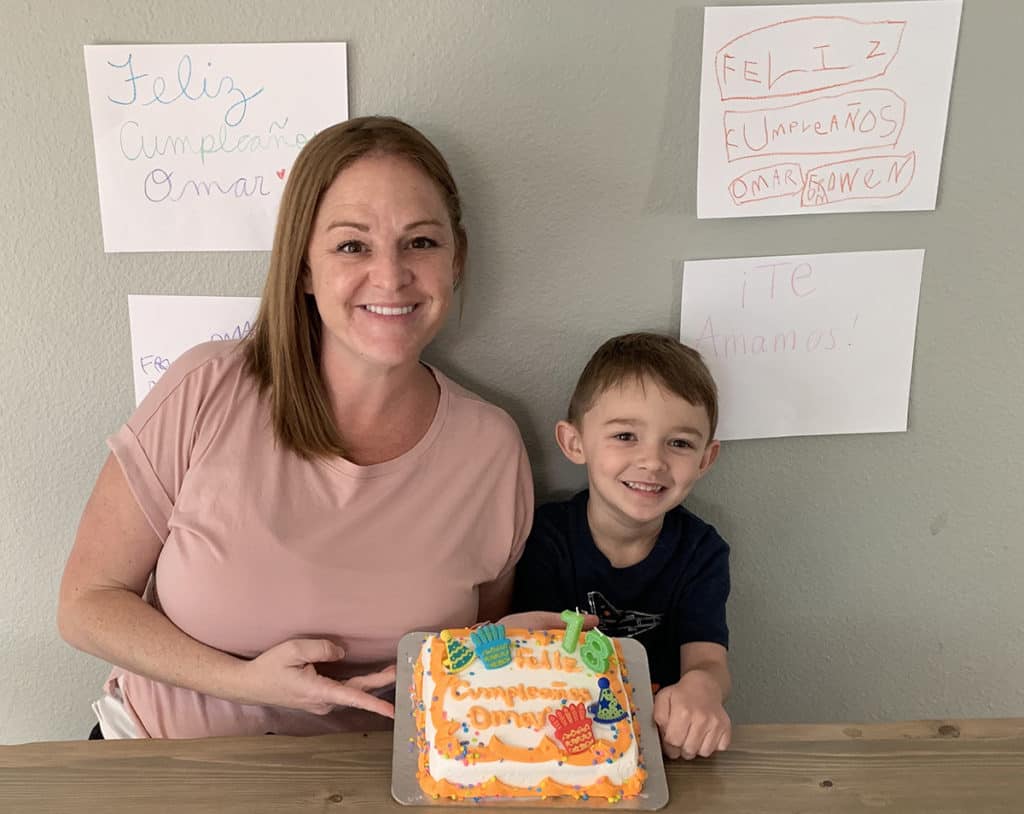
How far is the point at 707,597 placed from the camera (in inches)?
44.9

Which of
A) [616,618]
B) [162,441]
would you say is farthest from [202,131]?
[616,618]

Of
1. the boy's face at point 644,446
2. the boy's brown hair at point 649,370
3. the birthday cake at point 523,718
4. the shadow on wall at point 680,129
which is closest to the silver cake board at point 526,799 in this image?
the birthday cake at point 523,718

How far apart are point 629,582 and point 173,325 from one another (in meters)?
0.70

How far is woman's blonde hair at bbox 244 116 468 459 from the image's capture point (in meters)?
0.96

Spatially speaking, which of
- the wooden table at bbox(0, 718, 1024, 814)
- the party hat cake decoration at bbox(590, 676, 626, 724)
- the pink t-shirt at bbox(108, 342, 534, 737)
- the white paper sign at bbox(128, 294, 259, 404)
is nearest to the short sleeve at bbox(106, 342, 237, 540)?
the pink t-shirt at bbox(108, 342, 534, 737)

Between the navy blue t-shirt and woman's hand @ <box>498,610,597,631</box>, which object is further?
the navy blue t-shirt

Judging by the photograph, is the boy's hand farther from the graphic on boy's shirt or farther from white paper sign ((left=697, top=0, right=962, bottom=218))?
white paper sign ((left=697, top=0, right=962, bottom=218))

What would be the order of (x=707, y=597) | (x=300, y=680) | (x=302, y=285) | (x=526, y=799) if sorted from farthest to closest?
(x=707, y=597)
(x=302, y=285)
(x=300, y=680)
(x=526, y=799)

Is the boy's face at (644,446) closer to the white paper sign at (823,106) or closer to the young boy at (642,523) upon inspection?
the young boy at (642,523)

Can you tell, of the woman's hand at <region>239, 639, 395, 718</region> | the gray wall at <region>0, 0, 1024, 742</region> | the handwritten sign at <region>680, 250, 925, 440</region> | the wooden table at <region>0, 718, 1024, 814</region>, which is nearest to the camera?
the wooden table at <region>0, 718, 1024, 814</region>

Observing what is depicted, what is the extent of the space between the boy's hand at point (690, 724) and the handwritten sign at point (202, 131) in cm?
74

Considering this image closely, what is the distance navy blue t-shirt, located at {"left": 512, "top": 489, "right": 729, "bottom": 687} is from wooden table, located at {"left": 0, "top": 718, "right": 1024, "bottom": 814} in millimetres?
296

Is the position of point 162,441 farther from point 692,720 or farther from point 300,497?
point 692,720

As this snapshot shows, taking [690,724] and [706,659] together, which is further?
[706,659]
